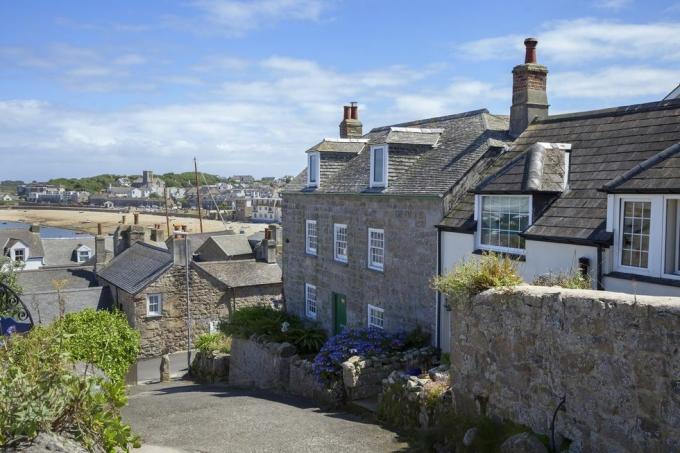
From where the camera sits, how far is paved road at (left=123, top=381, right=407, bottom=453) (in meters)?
11.1

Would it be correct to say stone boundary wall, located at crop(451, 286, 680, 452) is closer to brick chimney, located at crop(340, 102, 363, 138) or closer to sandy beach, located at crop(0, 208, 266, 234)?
brick chimney, located at crop(340, 102, 363, 138)

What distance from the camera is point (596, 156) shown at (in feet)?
43.7

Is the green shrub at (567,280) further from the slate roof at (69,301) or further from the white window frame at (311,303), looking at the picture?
the slate roof at (69,301)

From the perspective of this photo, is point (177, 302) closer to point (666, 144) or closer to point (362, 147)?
point (362, 147)

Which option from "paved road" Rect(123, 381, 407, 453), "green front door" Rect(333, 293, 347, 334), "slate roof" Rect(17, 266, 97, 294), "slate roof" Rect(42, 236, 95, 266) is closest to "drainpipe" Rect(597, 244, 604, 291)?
"paved road" Rect(123, 381, 407, 453)

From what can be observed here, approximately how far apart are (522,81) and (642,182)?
7.27 m

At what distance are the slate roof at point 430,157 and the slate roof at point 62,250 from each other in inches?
1411

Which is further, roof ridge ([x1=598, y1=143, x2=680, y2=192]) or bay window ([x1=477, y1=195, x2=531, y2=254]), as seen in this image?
bay window ([x1=477, y1=195, x2=531, y2=254])

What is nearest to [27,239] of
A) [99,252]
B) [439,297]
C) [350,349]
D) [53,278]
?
[99,252]

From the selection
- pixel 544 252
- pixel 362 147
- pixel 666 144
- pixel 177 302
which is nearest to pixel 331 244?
pixel 362 147

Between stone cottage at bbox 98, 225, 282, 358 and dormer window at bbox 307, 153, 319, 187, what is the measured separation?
10333 millimetres

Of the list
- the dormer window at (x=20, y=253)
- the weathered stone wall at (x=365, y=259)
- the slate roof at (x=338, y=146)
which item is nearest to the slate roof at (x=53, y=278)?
the dormer window at (x=20, y=253)

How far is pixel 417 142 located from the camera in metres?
18.9

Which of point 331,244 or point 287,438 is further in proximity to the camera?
point 331,244
